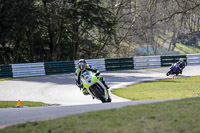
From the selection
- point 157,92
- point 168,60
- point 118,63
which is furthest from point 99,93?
point 168,60

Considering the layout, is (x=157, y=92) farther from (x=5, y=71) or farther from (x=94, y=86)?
(x=5, y=71)

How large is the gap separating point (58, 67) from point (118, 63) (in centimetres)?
485

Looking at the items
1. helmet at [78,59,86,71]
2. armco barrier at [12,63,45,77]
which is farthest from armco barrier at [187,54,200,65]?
helmet at [78,59,86,71]

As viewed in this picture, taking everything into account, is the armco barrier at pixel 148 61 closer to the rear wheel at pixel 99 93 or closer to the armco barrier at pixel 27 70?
the armco barrier at pixel 27 70

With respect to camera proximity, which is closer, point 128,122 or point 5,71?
point 128,122

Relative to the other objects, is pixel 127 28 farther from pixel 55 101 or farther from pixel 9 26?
pixel 55 101

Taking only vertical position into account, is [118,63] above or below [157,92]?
above

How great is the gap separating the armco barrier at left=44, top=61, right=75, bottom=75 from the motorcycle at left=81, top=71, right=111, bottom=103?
45.7ft

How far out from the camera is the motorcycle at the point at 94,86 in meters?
10.4

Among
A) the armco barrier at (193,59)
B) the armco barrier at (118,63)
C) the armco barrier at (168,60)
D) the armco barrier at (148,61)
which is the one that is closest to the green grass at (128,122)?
the armco barrier at (118,63)

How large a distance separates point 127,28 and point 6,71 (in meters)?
18.5

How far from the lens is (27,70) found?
77.6ft

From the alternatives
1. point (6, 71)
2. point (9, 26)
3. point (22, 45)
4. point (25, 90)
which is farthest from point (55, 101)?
point (22, 45)

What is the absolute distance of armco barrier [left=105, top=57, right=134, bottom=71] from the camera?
84.8 feet
